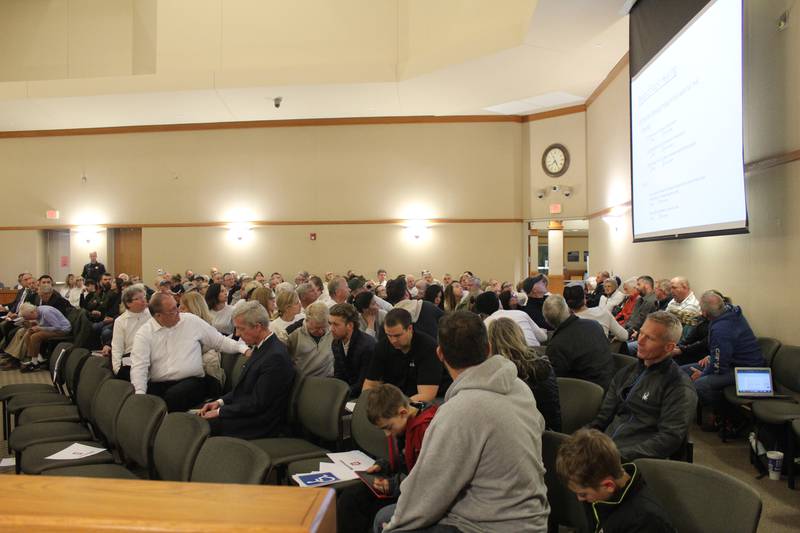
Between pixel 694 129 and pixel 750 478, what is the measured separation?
342 centimetres

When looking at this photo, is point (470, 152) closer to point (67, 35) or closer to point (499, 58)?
point (499, 58)

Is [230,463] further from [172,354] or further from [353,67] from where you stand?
[353,67]

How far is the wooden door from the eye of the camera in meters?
15.6

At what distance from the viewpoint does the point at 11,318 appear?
32.0ft

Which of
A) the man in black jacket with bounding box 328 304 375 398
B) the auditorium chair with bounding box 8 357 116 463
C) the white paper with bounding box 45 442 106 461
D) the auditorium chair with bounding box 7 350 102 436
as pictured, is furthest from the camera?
the auditorium chair with bounding box 7 350 102 436

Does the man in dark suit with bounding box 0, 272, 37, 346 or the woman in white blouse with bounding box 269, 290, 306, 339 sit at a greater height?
the woman in white blouse with bounding box 269, 290, 306, 339

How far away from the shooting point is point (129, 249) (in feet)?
51.3

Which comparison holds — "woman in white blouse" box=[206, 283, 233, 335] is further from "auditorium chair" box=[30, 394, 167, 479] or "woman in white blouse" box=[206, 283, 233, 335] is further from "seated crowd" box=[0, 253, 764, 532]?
"auditorium chair" box=[30, 394, 167, 479]

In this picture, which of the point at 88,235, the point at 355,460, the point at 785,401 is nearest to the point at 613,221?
the point at 785,401

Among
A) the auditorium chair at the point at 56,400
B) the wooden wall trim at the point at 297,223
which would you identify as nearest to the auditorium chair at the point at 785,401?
the auditorium chair at the point at 56,400

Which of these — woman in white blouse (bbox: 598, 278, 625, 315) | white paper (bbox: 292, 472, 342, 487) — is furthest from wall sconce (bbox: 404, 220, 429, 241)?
white paper (bbox: 292, 472, 342, 487)

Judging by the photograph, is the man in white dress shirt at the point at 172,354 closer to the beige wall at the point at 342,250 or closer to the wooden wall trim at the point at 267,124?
the beige wall at the point at 342,250

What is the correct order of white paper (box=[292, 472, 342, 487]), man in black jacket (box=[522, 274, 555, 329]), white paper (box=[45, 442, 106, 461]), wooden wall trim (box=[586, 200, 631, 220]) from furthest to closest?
wooden wall trim (box=[586, 200, 631, 220])
man in black jacket (box=[522, 274, 555, 329])
white paper (box=[45, 442, 106, 461])
white paper (box=[292, 472, 342, 487])

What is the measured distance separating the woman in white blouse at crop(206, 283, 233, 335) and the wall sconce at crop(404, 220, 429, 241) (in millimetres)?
8157
